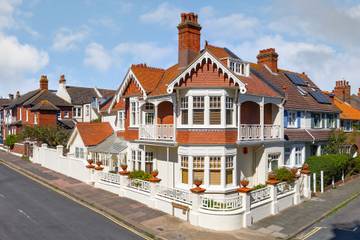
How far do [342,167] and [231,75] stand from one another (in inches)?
596

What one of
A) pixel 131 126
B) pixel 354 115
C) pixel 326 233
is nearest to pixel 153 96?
pixel 131 126

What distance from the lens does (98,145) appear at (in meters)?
31.0

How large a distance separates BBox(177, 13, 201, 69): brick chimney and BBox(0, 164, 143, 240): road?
11.6 meters

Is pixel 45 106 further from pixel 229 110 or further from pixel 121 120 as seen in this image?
pixel 229 110

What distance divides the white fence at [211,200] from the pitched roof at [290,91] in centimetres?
807

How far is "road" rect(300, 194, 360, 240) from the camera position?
639 inches

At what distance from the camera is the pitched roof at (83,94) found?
55.4 metres

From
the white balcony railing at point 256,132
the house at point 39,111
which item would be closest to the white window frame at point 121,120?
the white balcony railing at point 256,132

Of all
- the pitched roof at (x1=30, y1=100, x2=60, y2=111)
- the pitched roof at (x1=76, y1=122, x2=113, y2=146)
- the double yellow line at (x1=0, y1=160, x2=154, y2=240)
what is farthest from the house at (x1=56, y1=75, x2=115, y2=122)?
the double yellow line at (x1=0, y1=160, x2=154, y2=240)

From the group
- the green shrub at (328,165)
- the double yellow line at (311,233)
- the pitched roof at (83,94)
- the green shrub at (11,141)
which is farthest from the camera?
the pitched roof at (83,94)

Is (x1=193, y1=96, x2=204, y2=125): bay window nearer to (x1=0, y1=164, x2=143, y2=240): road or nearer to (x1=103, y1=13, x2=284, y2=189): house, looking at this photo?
(x1=103, y1=13, x2=284, y2=189): house

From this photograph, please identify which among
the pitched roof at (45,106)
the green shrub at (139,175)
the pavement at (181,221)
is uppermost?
the pitched roof at (45,106)

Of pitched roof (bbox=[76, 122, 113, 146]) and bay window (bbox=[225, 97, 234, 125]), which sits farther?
pitched roof (bbox=[76, 122, 113, 146])

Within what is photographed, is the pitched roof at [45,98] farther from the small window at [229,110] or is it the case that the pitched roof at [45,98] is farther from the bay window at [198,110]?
the small window at [229,110]
